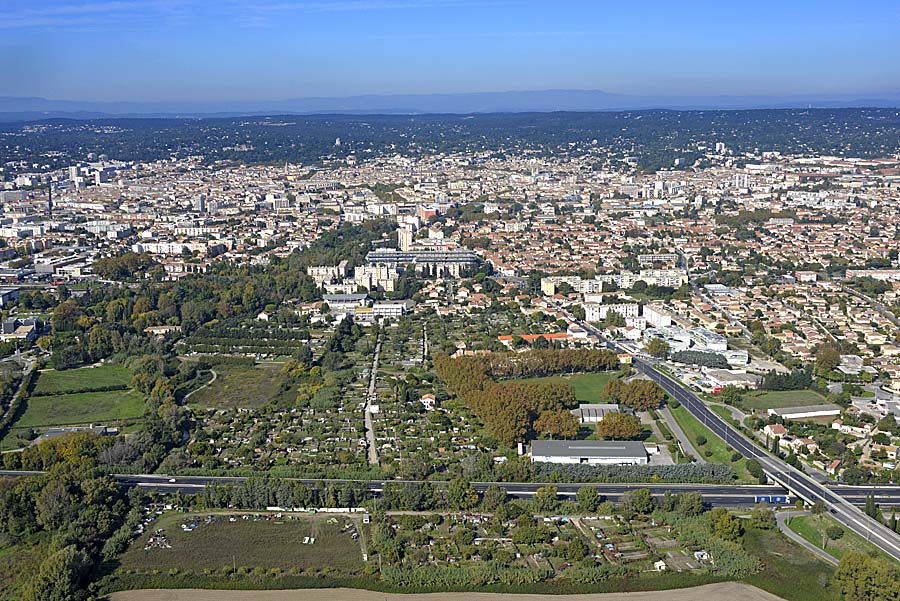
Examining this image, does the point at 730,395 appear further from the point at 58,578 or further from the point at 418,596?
the point at 58,578

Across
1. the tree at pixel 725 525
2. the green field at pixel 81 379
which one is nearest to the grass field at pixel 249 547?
the tree at pixel 725 525

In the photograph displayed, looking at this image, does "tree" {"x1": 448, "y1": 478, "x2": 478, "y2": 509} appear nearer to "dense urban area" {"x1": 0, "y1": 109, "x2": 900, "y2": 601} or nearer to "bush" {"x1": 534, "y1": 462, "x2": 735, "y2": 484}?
"dense urban area" {"x1": 0, "y1": 109, "x2": 900, "y2": 601}

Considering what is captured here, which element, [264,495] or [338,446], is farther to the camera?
[338,446]

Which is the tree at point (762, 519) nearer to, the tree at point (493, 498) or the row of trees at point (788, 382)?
the tree at point (493, 498)

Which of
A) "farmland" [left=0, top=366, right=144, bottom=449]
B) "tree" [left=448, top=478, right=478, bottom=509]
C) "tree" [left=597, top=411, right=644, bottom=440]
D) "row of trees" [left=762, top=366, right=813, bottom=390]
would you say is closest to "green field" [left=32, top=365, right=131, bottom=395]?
"farmland" [left=0, top=366, right=144, bottom=449]

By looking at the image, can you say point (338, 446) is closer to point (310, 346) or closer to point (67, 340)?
point (310, 346)

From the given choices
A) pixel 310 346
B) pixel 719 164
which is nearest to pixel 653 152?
pixel 719 164

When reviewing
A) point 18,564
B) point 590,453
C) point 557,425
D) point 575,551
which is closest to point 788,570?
point 575,551
